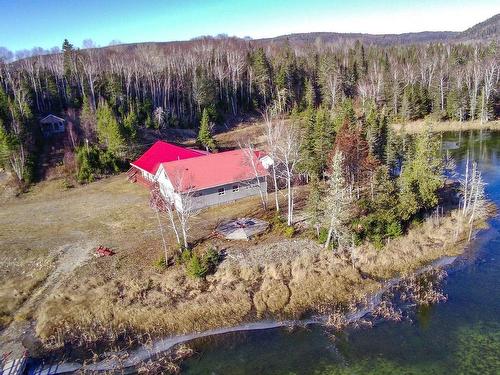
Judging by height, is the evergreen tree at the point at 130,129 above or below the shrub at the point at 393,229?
above

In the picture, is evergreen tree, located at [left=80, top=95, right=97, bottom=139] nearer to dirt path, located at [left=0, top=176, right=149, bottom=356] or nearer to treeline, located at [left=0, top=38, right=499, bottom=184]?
treeline, located at [left=0, top=38, right=499, bottom=184]

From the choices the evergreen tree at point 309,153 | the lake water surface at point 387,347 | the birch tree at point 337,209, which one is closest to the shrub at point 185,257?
the lake water surface at point 387,347

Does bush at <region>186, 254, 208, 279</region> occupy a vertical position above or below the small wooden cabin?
below

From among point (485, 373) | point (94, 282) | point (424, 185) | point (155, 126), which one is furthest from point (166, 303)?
point (155, 126)

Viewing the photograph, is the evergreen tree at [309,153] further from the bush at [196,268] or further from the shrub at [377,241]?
the bush at [196,268]

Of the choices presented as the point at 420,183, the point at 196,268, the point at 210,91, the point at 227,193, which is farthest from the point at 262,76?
the point at 196,268

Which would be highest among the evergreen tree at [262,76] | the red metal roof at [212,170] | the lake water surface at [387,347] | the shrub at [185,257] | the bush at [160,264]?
the evergreen tree at [262,76]

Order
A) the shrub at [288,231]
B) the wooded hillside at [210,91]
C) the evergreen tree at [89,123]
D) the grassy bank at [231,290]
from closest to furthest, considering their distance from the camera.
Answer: the grassy bank at [231,290] → the shrub at [288,231] → the evergreen tree at [89,123] → the wooded hillside at [210,91]

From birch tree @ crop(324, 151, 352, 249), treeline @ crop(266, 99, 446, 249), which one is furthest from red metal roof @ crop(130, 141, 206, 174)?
birch tree @ crop(324, 151, 352, 249)
